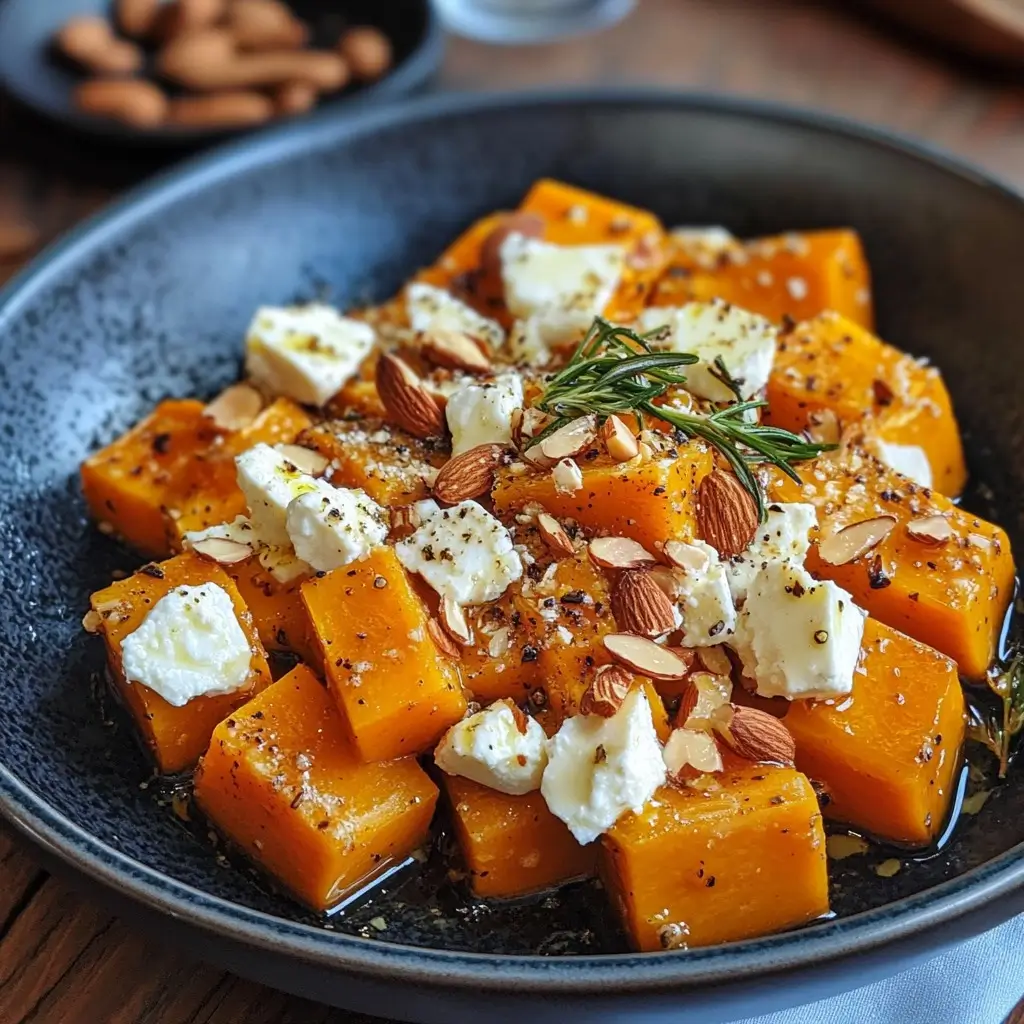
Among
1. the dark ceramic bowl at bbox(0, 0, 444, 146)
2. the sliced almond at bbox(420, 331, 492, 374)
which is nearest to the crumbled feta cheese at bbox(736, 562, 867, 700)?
the sliced almond at bbox(420, 331, 492, 374)

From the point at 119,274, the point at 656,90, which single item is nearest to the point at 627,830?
the point at 119,274

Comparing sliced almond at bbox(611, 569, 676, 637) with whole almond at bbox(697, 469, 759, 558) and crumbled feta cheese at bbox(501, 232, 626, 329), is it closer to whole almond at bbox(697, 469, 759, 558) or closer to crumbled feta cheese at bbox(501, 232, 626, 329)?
whole almond at bbox(697, 469, 759, 558)

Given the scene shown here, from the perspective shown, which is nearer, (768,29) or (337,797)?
(337,797)

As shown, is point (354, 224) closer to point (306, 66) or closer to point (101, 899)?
point (306, 66)

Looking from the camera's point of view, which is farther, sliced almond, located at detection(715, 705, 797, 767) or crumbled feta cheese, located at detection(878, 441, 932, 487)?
crumbled feta cheese, located at detection(878, 441, 932, 487)

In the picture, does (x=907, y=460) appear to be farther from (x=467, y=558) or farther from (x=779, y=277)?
(x=467, y=558)

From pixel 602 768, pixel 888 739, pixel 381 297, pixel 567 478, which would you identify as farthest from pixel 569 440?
pixel 381 297

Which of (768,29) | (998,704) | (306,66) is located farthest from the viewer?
(768,29)
